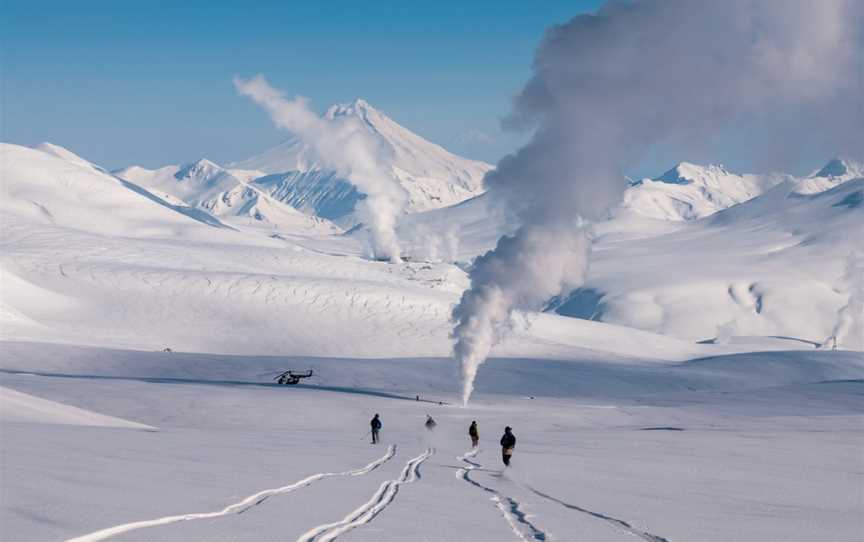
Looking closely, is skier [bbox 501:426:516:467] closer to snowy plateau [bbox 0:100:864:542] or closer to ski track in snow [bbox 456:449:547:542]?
snowy plateau [bbox 0:100:864:542]

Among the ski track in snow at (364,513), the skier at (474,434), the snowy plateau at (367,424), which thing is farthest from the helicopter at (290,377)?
the ski track in snow at (364,513)

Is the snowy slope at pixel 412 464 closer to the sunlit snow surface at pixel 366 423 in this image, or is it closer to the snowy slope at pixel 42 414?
the sunlit snow surface at pixel 366 423

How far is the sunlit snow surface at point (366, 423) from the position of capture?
20.8 meters

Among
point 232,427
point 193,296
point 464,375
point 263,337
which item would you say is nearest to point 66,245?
point 193,296

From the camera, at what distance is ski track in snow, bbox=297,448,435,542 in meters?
17.9

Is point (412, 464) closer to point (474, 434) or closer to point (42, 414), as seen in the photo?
point (474, 434)

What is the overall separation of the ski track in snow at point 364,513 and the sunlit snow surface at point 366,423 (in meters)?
0.10

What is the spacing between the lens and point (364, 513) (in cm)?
2153

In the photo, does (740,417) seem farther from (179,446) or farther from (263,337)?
(263,337)

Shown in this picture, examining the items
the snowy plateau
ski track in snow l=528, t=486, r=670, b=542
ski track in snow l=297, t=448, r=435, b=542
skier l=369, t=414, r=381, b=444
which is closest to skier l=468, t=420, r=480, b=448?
the snowy plateau

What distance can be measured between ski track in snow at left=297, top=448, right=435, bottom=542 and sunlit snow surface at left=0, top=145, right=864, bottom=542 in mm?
103

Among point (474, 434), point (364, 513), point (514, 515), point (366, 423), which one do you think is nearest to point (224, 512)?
point (364, 513)

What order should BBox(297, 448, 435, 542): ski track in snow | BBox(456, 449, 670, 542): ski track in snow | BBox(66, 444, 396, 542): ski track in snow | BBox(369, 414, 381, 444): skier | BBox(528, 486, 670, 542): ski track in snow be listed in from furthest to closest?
BBox(369, 414, 381, 444): skier < BBox(528, 486, 670, 542): ski track in snow < BBox(456, 449, 670, 542): ski track in snow < BBox(297, 448, 435, 542): ski track in snow < BBox(66, 444, 396, 542): ski track in snow

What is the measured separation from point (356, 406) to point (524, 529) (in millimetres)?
47879
